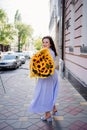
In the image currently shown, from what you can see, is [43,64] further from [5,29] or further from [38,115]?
[5,29]

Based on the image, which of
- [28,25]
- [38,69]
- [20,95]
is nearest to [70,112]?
[38,69]

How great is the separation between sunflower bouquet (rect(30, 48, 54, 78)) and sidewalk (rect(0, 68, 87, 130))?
42.8 inches

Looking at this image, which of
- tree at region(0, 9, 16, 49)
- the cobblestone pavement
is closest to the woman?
the cobblestone pavement

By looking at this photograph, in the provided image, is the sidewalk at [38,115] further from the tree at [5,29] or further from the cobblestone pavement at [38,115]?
the tree at [5,29]

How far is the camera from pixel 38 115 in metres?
5.49

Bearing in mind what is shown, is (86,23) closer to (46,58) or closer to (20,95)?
(46,58)

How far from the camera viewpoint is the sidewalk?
15.7 ft

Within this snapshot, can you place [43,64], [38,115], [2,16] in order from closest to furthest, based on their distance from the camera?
[43,64], [38,115], [2,16]

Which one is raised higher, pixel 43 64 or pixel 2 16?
pixel 2 16

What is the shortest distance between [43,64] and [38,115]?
1400 mm

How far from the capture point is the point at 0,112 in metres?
5.77

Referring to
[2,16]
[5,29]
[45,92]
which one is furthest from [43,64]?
[5,29]

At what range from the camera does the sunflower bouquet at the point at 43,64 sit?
4.81m

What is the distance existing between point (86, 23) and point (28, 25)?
6241 centimetres
